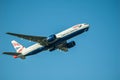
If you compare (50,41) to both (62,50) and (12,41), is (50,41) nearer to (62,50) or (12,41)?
(62,50)

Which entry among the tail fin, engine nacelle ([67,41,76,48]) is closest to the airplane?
engine nacelle ([67,41,76,48])

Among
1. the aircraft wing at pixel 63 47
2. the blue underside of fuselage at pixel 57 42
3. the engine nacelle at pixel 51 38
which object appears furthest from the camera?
the aircraft wing at pixel 63 47

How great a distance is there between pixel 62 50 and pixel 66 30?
45.2ft

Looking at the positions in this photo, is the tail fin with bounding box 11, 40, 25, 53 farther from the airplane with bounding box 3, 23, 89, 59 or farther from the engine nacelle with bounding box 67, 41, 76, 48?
the engine nacelle with bounding box 67, 41, 76, 48

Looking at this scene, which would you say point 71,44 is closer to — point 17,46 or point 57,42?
point 57,42

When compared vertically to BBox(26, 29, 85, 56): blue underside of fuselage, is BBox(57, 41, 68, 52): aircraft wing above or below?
above

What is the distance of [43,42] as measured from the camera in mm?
71625

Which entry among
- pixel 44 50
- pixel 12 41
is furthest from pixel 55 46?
pixel 12 41

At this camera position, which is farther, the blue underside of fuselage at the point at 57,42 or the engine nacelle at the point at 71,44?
the engine nacelle at the point at 71,44

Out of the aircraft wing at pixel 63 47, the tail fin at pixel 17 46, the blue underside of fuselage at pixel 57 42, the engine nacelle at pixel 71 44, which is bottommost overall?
the blue underside of fuselage at pixel 57 42

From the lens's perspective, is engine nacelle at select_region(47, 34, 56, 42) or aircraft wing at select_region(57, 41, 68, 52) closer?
engine nacelle at select_region(47, 34, 56, 42)

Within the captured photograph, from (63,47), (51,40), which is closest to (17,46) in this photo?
(63,47)

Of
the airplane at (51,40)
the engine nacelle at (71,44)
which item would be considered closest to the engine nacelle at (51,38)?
the airplane at (51,40)

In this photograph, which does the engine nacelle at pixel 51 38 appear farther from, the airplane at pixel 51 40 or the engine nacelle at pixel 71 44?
the engine nacelle at pixel 71 44
